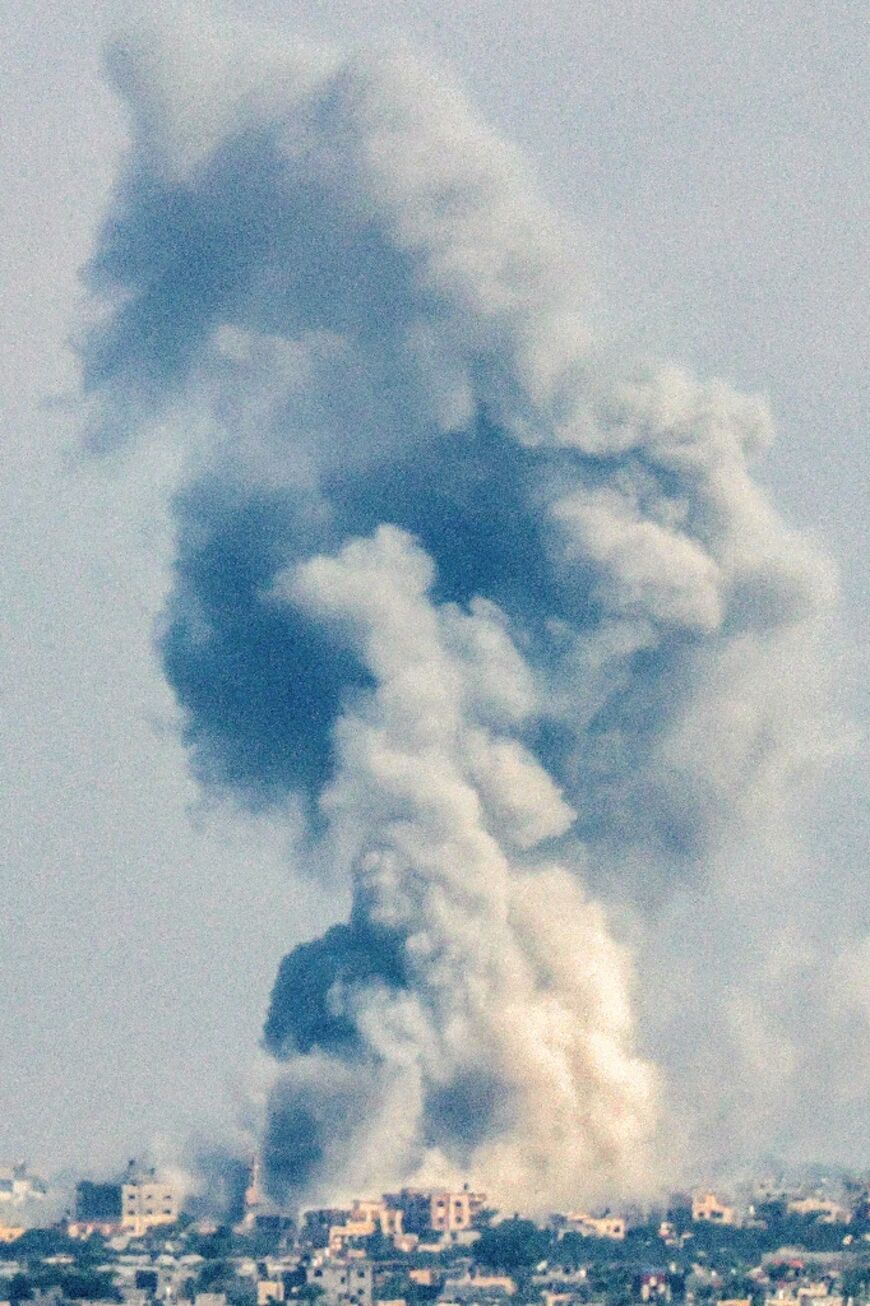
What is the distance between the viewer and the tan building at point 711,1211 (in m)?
121

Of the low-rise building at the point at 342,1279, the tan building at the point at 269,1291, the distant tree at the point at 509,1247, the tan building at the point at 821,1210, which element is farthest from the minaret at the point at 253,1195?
the tan building at the point at 821,1210

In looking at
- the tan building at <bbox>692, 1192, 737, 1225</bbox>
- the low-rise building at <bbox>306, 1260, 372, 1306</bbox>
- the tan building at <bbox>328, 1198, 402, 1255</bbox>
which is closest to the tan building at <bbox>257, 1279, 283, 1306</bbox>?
the low-rise building at <bbox>306, 1260, 372, 1306</bbox>

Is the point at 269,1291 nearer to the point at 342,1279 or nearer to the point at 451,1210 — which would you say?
the point at 342,1279

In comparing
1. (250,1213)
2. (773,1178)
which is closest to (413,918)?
(250,1213)

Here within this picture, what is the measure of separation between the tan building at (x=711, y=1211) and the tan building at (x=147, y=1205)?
11480 mm

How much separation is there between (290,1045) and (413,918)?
5.24 meters

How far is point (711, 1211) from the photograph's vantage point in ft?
399

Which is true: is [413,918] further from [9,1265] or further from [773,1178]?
[773,1178]

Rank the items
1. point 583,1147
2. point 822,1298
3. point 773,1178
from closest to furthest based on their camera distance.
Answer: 1. point 822,1298
2. point 583,1147
3. point 773,1178

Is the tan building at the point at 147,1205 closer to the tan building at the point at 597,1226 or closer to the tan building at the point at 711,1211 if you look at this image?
the tan building at the point at 597,1226

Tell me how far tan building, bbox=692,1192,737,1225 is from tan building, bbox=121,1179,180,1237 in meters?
11.5

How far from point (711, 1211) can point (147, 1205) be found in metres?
12.6

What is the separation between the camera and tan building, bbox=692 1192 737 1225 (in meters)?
121

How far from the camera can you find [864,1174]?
465 feet
